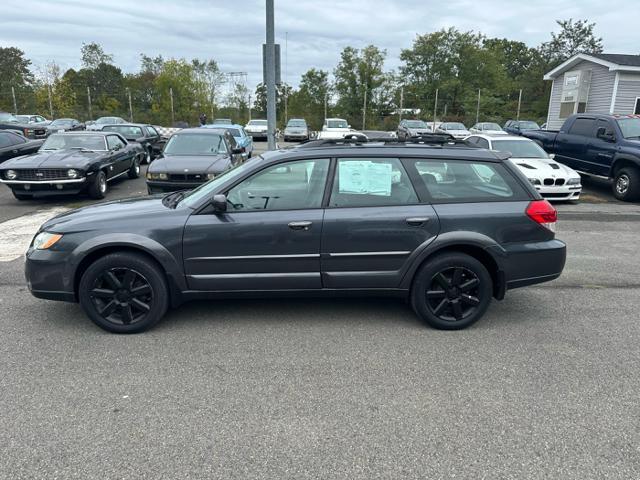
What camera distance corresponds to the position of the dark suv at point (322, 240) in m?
4.09

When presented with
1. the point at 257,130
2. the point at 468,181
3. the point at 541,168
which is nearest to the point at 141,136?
the point at 541,168

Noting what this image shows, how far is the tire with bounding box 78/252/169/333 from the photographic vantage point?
4.06m

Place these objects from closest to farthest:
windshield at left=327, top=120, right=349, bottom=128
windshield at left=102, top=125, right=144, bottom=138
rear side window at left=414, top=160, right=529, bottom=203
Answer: rear side window at left=414, top=160, right=529, bottom=203 < windshield at left=102, top=125, right=144, bottom=138 < windshield at left=327, top=120, right=349, bottom=128

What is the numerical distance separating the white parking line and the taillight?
6332mm

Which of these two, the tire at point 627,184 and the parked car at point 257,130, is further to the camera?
the parked car at point 257,130

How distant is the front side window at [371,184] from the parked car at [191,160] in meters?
4.73

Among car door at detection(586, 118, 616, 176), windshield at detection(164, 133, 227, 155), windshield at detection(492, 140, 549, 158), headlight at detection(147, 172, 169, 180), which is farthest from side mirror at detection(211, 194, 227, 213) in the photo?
car door at detection(586, 118, 616, 176)

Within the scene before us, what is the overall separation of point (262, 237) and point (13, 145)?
12.2 meters

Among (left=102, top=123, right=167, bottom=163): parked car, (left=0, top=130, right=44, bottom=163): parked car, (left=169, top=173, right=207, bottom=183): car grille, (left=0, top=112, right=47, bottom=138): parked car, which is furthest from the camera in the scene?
(left=0, top=112, right=47, bottom=138): parked car

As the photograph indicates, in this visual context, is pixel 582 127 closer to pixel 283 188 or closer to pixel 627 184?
pixel 627 184

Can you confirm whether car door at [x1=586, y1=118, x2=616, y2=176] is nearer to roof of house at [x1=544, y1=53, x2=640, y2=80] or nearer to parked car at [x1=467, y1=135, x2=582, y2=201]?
parked car at [x1=467, y1=135, x2=582, y2=201]

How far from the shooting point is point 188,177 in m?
9.56

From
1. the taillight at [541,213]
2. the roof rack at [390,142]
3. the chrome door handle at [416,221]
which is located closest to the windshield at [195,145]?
the roof rack at [390,142]

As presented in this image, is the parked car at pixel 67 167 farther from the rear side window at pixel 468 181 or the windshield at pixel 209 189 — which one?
the rear side window at pixel 468 181
